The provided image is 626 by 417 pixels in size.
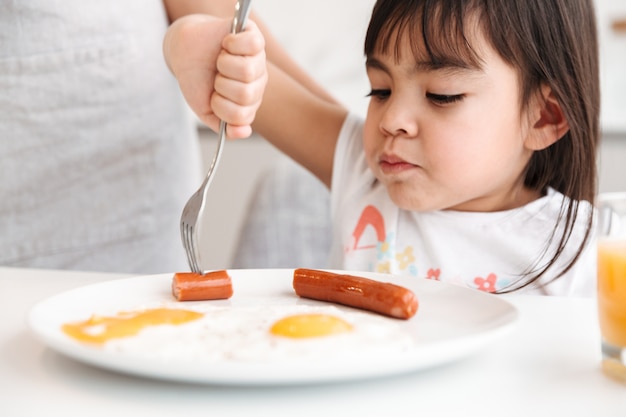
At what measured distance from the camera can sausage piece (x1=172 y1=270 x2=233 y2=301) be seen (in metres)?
0.97

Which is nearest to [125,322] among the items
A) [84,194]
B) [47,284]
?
[47,284]

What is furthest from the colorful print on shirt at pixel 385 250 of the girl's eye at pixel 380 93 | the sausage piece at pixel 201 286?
the sausage piece at pixel 201 286

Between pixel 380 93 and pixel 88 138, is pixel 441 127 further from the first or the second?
pixel 88 138

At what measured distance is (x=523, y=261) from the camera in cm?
156

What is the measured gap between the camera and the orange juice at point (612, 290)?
29.3 inches

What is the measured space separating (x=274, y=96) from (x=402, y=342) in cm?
105

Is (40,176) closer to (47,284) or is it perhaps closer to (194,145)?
(194,145)

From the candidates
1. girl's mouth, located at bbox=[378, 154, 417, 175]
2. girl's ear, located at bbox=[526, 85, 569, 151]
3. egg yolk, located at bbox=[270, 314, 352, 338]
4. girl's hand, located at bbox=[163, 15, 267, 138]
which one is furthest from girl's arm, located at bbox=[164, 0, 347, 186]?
egg yolk, located at bbox=[270, 314, 352, 338]

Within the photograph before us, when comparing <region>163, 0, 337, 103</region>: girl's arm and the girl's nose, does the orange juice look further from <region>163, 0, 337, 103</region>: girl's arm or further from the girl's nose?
<region>163, 0, 337, 103</region>: girl's arm

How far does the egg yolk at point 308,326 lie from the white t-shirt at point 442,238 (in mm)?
842

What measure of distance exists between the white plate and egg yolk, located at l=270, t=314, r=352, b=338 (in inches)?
2.9

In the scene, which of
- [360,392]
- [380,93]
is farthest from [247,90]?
[360,392]

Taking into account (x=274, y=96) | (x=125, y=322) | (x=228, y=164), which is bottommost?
(x=228, y=164)

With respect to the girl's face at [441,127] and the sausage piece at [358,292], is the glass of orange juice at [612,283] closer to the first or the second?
the sausage piece at [358,292]
